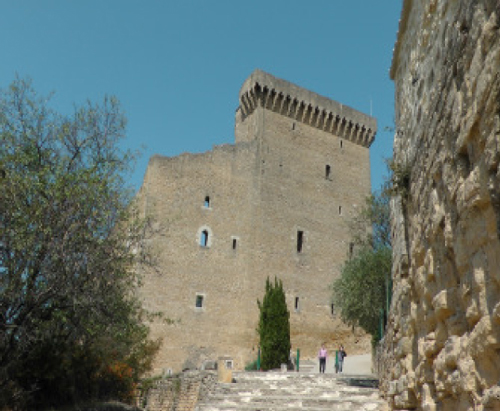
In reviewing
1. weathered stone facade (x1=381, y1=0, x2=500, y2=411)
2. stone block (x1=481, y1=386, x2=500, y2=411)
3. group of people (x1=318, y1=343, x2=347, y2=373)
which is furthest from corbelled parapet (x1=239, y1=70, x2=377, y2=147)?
stone block (x1=481, y1=386, x2=500, y2=411)

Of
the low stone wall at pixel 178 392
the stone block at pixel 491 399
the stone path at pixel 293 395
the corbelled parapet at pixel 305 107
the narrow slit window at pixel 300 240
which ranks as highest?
the corbelled parapet at pixel 305 107

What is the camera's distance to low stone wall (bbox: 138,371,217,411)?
13047mm

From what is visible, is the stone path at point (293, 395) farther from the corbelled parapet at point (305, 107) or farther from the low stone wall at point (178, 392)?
the corbelled parapet at point (305, 107)

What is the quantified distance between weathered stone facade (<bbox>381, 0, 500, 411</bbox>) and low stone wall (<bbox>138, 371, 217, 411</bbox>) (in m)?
8.08

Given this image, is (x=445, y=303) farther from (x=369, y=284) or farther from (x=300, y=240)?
(x=300, y=240)

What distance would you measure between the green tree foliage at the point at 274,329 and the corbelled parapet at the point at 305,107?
9836 millimetres

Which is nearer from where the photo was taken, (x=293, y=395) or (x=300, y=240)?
(x=293, y=395)

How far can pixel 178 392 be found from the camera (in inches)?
578

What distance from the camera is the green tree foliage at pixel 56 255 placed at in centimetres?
870

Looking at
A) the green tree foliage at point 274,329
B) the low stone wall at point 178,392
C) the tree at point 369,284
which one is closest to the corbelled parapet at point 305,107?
the green tree foliage at point 274,329

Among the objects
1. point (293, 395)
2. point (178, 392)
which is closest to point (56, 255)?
point (293, 395)

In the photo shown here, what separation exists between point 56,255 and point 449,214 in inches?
271

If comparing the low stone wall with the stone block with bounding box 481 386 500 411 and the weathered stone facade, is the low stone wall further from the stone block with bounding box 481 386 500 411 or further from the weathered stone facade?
the stone block with bounding box 481 386 500 411

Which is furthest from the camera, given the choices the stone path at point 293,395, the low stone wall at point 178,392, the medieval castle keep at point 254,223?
the medieval castle keep at point 254,223
